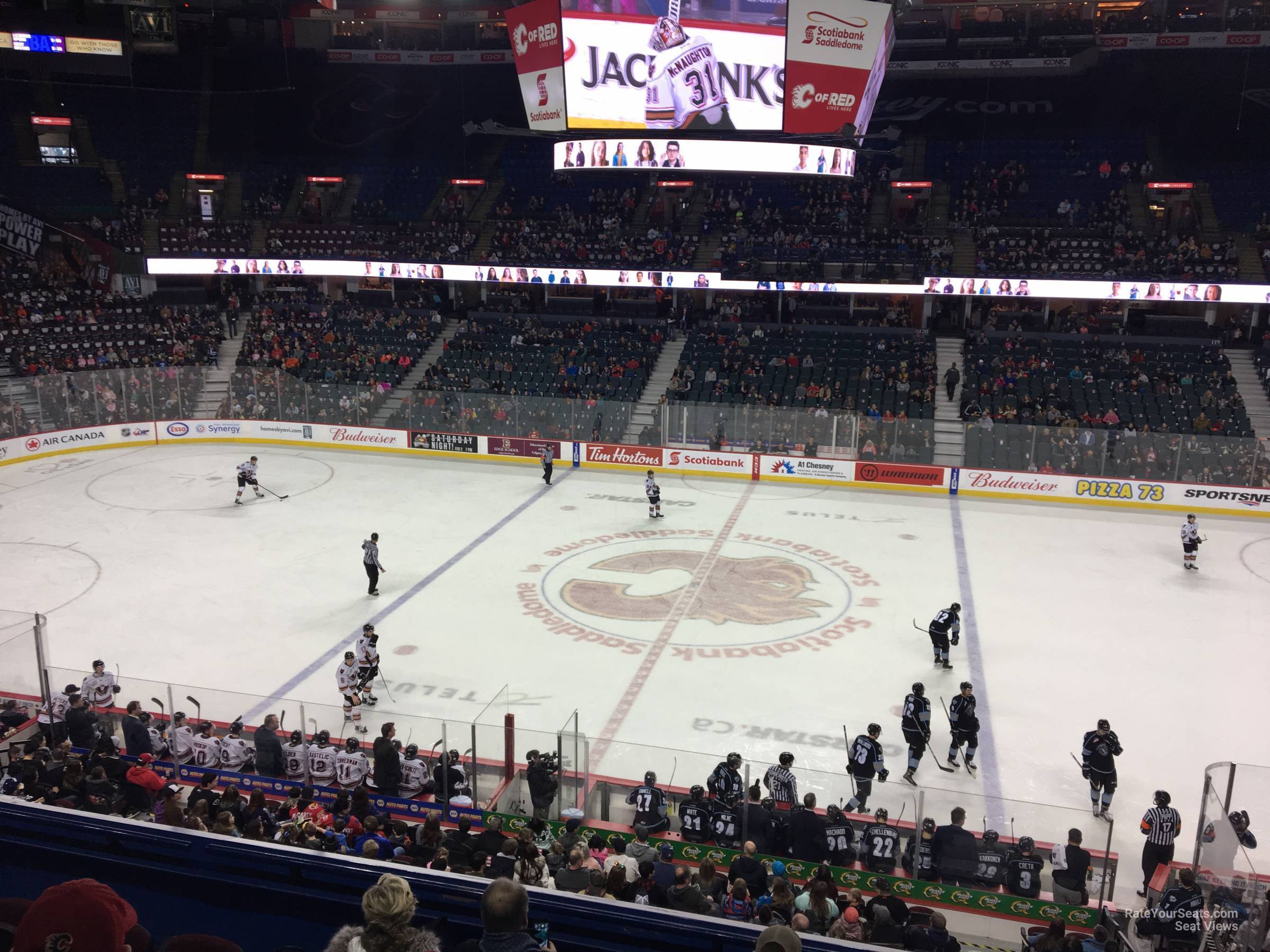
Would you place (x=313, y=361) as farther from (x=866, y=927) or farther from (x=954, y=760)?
(x=866, y=927)

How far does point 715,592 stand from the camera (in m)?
18.8

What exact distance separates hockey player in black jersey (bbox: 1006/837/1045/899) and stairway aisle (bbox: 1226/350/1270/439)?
75.3ft

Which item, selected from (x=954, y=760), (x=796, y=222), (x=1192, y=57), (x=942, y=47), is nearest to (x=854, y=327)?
(x=796, y=222)

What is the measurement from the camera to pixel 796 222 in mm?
38094

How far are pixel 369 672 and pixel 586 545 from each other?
8263 mm

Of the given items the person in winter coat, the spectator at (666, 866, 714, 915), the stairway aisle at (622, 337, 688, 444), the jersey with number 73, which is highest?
the jersey with number 73

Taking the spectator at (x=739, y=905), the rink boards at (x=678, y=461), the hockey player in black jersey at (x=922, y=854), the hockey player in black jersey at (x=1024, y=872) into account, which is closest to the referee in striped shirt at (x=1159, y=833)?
the hockey player in black jersey at (x=1024, y=872)

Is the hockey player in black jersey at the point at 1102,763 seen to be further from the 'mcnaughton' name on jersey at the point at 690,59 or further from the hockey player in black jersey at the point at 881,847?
the 'mcnaughton' name on jersey at the point at 690,59

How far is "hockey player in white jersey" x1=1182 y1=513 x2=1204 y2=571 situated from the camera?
19.8 m

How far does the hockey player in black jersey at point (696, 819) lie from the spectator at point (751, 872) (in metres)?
1.42

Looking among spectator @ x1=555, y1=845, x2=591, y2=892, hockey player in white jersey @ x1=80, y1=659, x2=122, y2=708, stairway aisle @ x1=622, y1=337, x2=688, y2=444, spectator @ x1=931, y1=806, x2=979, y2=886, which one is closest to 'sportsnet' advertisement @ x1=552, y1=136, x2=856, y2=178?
stairway aisle @ x1=622, y1=337, x2=688, y2=444

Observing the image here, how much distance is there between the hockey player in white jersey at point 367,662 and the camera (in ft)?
44.7

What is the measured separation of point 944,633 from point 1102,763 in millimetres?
3909

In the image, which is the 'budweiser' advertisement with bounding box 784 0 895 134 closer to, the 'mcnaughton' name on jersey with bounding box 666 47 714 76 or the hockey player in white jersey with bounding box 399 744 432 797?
the 'mcnaughton' name on jersey with bounding box 666 47 714 76
